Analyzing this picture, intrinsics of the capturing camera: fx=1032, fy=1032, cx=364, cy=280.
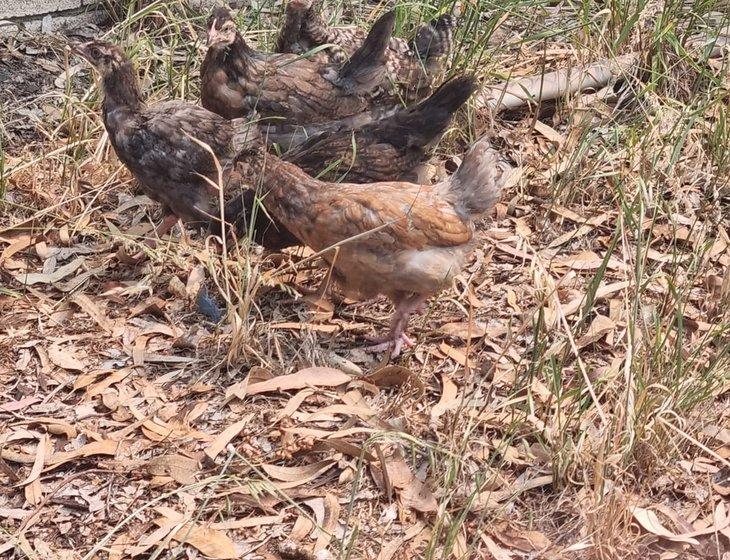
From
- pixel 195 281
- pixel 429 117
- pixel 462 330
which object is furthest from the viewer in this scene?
pixel 429 117

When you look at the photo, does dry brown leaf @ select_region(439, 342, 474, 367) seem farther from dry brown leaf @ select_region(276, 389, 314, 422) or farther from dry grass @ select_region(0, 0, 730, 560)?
dry brown leaf @ select_region(276, 389, 314, 422)

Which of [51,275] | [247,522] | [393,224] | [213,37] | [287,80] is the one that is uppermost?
[213,37]

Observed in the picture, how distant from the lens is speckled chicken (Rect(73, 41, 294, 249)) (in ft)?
16.0

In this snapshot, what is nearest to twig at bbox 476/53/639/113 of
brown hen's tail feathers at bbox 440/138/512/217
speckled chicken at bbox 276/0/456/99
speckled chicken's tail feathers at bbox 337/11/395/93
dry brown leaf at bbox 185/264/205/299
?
speckled chicken at bbox 276/0/456/99

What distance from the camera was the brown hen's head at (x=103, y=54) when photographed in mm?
4984

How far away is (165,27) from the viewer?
5645 millimetres

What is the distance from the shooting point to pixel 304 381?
3977 mm

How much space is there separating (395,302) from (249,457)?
1014 millimetres

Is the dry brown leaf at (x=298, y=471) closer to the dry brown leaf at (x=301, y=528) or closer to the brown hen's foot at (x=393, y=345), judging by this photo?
the dry brown leaf at (x=301, y=528)

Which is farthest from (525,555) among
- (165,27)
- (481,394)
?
(165,27)

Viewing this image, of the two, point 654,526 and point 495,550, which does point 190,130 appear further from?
point 654,526

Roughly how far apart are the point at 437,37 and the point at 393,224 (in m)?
1.70

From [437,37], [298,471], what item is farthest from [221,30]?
[298,471]

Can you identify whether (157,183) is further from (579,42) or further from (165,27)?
(579,42)
